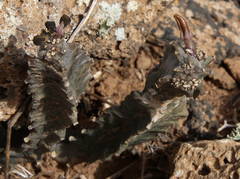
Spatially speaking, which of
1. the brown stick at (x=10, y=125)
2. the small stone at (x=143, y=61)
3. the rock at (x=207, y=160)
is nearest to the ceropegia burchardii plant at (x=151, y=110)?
the rock at (x=207, y=160)

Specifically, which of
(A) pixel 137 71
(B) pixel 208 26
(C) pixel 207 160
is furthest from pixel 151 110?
(B) pixel 208 26

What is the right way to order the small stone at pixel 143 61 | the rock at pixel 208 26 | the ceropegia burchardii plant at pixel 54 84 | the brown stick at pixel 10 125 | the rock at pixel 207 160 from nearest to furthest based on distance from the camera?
the ceropegia burchardii plant at pixel 54 84 < the rock at pixel 207 160 < the brown stick at pixel 10 125 < the small stone at pixel 143 61 < the rock at pixel 208 26

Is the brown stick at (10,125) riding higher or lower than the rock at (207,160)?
higher

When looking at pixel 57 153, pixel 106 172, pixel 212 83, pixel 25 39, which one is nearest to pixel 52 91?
pixel 25 39

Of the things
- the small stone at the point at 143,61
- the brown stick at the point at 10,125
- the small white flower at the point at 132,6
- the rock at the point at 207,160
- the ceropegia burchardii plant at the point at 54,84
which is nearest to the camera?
the ceropegia burchardii plant at the point at 54,84

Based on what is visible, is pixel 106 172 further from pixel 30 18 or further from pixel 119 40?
pixel 30 18

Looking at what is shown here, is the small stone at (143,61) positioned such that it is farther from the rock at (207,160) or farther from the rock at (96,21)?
the rock at (207,160)

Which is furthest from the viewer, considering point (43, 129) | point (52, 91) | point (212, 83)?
point (212, 83)
